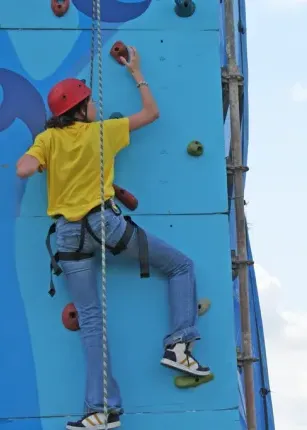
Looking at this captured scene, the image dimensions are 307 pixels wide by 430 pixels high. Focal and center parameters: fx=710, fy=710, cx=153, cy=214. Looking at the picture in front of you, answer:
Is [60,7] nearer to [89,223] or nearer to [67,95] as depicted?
[67,95]

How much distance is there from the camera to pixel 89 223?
4129mm

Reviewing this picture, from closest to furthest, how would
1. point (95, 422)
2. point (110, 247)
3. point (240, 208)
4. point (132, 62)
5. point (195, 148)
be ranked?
1. point (95, 422)
2. point (110, 247)
3. point (195, 148)
4. point (132, 62)
5. point (240, 208)

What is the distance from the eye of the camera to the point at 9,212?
14.7 ft

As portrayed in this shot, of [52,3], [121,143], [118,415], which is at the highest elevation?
[52,3]

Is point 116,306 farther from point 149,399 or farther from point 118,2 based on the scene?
point 118,2

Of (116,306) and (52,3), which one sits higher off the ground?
(52,3)

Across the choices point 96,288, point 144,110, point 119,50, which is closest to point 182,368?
point 96,288

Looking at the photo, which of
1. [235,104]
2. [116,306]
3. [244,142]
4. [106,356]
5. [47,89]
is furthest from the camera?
[244,142]

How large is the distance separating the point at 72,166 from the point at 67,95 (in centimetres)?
44

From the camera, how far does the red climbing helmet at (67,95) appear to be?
167 inches

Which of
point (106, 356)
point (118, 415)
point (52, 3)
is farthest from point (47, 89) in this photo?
point (118, 415)

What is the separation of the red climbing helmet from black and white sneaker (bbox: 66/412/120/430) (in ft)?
5.84

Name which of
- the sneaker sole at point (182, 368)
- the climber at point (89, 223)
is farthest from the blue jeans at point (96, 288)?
the sneaker sole at point (182, 368)

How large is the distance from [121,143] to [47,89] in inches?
28.0
